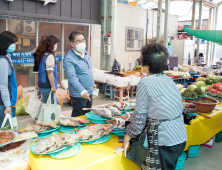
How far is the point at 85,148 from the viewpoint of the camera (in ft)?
6.03

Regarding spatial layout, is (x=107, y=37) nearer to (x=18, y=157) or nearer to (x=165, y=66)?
(x=165, y=66)

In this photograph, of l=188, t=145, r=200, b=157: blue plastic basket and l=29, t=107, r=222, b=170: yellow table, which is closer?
l=29, t=107, r=222, b=170: yellow table

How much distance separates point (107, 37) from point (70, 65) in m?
5.19

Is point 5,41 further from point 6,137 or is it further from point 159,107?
point 159,107

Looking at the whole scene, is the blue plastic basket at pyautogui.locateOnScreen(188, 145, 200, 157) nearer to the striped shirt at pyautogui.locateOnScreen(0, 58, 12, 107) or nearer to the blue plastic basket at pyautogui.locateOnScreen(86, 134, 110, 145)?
the blue plastic basket at pyautogui.locateOnScreen(86, 134, 110, 145)

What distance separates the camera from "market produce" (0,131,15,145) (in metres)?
1.47

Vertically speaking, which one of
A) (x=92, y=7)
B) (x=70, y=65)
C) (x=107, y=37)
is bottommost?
(x=70, y=65)

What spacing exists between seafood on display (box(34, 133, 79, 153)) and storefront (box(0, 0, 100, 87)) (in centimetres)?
503

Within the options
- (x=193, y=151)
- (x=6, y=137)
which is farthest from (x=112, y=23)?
(x=6, y=137)

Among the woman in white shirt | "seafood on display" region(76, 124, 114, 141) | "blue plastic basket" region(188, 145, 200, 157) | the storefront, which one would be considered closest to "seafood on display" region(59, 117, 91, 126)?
"seafood on display" region(76, 124, 114, 141)

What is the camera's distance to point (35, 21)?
7.35 meters

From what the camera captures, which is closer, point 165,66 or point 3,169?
point 3,169

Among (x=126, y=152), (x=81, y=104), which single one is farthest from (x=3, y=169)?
(x=81, y=104)

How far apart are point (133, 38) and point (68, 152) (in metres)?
11.7
